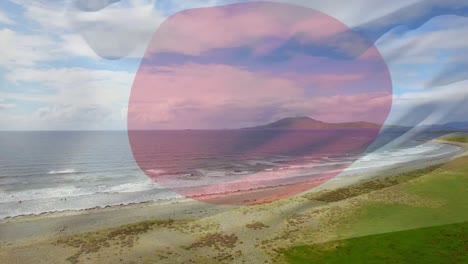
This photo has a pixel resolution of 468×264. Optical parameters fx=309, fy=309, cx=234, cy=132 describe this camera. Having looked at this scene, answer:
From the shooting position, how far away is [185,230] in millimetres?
17719

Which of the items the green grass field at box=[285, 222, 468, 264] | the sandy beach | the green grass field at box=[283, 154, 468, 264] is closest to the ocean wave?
the sandy beach

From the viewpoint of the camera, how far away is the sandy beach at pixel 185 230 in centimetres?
1436

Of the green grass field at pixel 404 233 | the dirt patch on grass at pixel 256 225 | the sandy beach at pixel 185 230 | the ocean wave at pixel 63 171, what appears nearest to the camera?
the green grass field at pixel 404 233

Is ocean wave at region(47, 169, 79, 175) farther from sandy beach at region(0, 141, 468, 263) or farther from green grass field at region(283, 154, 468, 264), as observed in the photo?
green grass field at region(283, 154, 468, 264)

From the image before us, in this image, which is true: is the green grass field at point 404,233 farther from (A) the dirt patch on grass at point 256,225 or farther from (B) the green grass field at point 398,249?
(A) the dirt patch on grass at point 256,225

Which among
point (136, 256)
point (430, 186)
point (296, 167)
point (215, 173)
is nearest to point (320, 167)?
point (296, 167)

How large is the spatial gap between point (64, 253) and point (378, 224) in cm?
1596

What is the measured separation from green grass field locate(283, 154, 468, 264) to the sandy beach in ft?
1.51

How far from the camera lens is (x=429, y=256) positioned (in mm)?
11867

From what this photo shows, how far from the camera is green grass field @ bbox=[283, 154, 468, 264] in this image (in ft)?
39.6

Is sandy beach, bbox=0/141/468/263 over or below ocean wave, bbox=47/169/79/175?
below

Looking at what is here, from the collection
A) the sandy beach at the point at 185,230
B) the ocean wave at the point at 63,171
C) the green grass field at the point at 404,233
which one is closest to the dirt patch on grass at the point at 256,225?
the sandy beach at the point at 185,230

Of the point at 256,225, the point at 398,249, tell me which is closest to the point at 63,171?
the point at 256,225

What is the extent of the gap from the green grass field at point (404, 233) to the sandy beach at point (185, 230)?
461 mm
